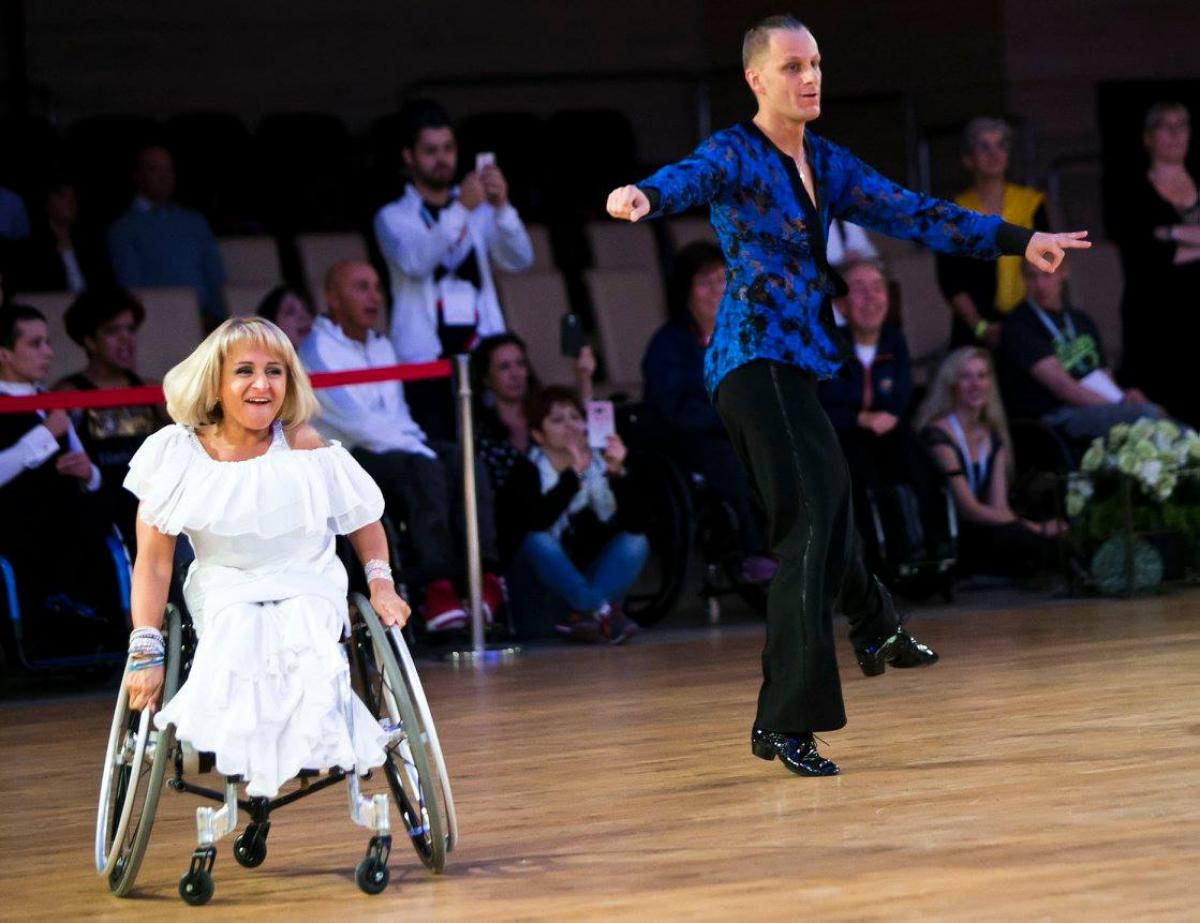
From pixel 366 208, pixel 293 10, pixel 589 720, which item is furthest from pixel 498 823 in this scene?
pixel 293 10

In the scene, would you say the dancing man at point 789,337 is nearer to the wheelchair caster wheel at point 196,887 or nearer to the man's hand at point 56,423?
the wheelchair caster wheel at point 196,887

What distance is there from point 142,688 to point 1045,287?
16.8ft

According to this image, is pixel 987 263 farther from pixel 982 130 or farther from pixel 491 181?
pixel 491 181

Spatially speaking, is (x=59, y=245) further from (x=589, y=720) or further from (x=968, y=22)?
(x=968, y=22)

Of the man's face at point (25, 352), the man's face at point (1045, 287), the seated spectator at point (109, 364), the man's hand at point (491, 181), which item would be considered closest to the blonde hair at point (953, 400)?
the man's face at point (1045, 287)

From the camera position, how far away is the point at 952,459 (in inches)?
285

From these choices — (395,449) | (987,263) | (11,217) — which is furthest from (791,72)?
(11,217)

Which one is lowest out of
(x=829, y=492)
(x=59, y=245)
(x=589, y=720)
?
(x=589, y=720)

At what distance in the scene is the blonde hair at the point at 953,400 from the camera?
24.0 feet

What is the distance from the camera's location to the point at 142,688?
3.13 metres

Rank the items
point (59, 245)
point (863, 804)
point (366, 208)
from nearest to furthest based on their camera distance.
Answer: point (863, 804)
point (59, 245)
point (366, 208)

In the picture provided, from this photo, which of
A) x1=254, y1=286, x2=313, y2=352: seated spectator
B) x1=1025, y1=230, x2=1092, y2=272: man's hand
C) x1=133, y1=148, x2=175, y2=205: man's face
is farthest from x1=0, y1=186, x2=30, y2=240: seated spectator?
x1=1025, y1=230, x2=1092, y2=272: man's hand

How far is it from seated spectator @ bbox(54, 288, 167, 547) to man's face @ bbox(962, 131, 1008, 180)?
10.6 feet

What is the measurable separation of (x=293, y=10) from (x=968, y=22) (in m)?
3.17
